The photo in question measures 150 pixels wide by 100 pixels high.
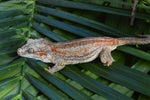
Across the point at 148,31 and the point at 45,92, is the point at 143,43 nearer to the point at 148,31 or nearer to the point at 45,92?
the point at 148,31

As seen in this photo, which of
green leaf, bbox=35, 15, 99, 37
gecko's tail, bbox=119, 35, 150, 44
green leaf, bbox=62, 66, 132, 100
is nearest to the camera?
green leaf, bbox=62, 66, 132, 100

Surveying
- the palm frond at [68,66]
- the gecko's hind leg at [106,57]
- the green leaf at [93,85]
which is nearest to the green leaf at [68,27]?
the palm frond at [68,66]

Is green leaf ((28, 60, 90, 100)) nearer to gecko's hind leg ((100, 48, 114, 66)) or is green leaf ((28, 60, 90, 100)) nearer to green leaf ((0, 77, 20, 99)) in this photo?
green leaf ((0, 77, 20, 99))

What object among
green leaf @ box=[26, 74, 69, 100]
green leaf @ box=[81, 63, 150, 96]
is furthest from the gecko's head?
green leaf @ box=[81, 63, 150, 96]

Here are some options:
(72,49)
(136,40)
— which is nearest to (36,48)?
(72,49)

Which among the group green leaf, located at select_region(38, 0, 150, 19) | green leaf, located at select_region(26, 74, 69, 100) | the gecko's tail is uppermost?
green leaf, located at select_region(38, 0, 150, 19)

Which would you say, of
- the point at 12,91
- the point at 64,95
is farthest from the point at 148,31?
the point at 12,91

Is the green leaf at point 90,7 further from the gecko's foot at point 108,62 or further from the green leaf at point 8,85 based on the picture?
the green leaf at point 8,85

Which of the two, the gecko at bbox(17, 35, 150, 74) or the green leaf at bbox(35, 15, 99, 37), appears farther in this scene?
the green leaf at bbox(35, 15, 99, 37)

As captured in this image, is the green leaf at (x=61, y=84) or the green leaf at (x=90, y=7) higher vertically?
the green leaf at (x=90, y=7)

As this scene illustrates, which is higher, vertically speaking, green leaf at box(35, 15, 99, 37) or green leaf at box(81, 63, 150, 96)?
green leaf at box(35, 15, 99, 37)
